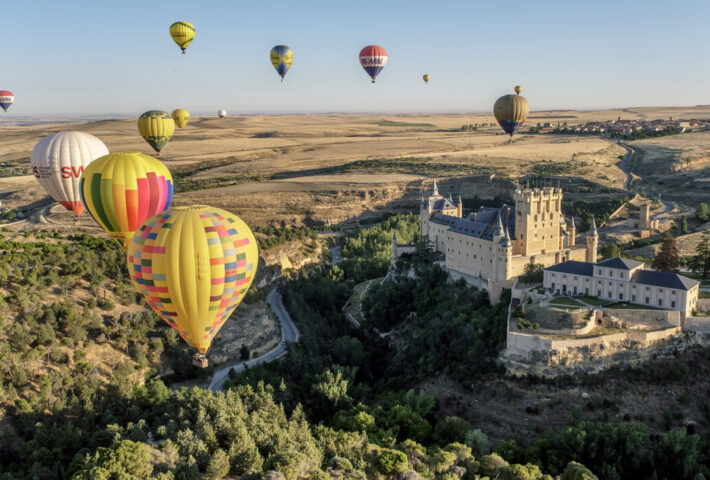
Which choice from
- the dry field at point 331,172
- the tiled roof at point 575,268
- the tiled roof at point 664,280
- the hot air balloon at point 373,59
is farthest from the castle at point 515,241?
the dry field at point 331,172

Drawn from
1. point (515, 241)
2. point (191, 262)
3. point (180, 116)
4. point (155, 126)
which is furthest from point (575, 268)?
point (180, 116)

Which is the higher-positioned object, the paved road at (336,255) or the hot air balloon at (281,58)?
the hot air balloon at (281,58)

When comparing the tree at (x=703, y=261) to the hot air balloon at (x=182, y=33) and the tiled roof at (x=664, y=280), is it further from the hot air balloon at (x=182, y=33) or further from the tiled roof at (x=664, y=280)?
the hot air balloon at (x=182, y=33)

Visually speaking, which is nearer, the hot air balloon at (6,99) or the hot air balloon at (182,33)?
the hot air balloon at (182,33)

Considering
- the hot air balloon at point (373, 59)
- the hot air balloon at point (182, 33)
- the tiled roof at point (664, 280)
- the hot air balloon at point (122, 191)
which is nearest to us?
the hot air balloon at point (122, 191)

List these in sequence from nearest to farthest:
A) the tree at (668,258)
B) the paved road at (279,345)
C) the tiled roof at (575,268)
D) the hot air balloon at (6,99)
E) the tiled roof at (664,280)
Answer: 1. the tiled roof at (664,280)
2. the tiled roof at (575,268)
3. the tree at (668,258)
4. the paved road at (279,345)
5. the hot air balloon at (6,99)

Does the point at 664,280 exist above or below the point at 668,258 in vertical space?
below

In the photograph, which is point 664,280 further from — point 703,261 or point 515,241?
point 515,241

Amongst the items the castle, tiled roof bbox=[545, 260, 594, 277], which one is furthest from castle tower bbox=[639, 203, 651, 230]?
tiled roof bbox=[545, 260, 594, 277]
